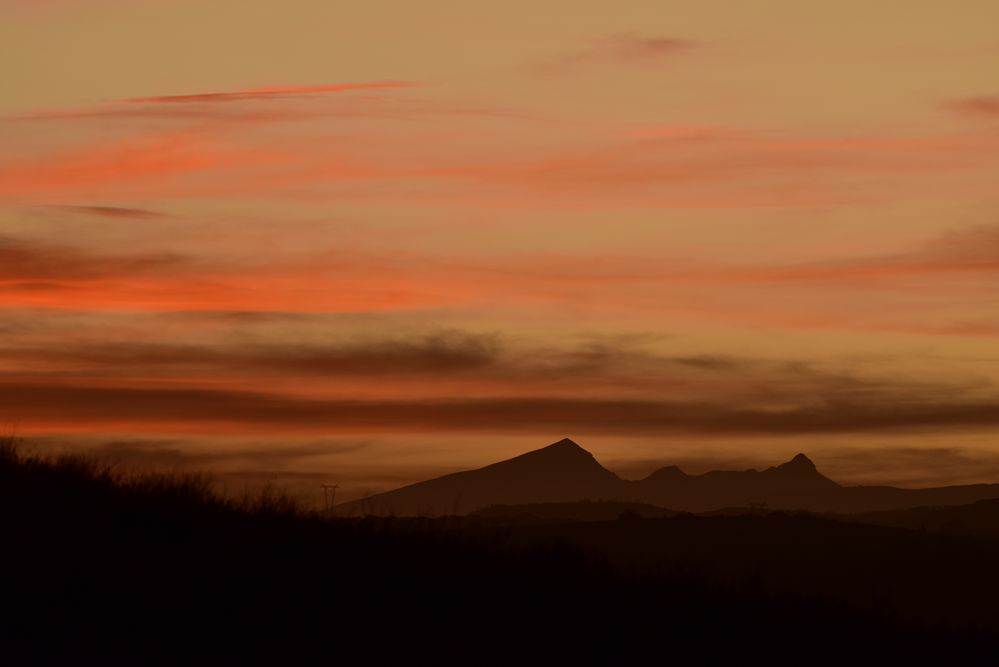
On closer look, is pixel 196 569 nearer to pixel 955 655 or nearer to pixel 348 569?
pixel 348 569

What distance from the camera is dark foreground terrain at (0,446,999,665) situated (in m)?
15.1

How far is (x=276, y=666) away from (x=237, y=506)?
562cm

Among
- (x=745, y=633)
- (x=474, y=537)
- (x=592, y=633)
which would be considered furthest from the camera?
(x=474, y=537)

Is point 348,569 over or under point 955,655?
over

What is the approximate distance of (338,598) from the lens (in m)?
17.0

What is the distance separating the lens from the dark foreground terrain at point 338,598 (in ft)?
49.6

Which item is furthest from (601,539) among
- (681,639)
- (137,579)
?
(137,579)

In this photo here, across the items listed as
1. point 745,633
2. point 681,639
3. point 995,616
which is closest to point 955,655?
point 745,633

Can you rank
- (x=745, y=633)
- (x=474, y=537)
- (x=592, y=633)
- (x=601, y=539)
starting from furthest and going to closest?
(x=601, y=539) → (x=474, y=537) → (x=745, y=633) → (x=592, y=633)

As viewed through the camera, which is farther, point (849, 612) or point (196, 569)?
point (849, 612)

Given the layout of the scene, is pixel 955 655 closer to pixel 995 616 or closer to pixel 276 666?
pixel 276 666

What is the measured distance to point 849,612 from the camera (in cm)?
2138

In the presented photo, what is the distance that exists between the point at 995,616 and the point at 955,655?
21.7 meters

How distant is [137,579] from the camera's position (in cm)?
1616
